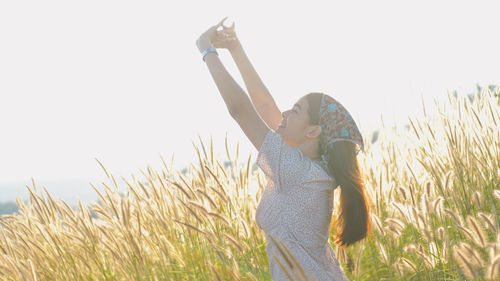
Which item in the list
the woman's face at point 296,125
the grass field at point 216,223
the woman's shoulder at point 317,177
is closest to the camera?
the woman's shoulder at point 317,177

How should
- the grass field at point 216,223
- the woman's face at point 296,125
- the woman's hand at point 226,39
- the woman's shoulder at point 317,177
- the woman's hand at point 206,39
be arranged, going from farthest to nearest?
the woman's hand at point 226,39, the woman's hand at point 206,39, the grass field at point 216,223, the woman's face at point 296,125, the woman's shoulder at point 317,177

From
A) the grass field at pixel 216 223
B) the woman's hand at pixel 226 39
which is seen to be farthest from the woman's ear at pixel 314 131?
the woman's hand at pixel 226 39

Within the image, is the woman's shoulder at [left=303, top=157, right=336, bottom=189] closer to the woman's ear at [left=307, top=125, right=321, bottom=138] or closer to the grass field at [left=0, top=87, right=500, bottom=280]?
the woman's ear at [left=307, top=125, right=321, bottom=138]

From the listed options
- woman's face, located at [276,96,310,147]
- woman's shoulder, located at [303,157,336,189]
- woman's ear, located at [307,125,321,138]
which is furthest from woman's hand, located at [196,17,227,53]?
woman's shoulder, located at [303,157,336,189]

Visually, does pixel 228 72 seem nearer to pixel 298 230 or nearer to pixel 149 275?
pixel 298 230

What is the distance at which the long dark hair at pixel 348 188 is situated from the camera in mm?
1864

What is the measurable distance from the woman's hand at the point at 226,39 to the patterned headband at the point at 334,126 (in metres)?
0.92

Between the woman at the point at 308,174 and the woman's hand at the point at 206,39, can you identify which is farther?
the woman's hand at the point at 206,39

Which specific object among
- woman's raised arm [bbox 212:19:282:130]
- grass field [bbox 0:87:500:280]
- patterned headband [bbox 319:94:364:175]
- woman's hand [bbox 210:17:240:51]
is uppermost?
woman's hand [bbox 210:17:240:51]

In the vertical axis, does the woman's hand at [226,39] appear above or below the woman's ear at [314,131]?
above

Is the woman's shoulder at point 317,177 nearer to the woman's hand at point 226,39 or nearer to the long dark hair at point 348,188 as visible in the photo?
the long dark hair at point 348,188

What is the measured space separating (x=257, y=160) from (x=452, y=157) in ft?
4.56

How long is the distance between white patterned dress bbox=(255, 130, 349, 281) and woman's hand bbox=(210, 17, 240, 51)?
37.9 inches

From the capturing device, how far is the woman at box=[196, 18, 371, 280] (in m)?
1.87
